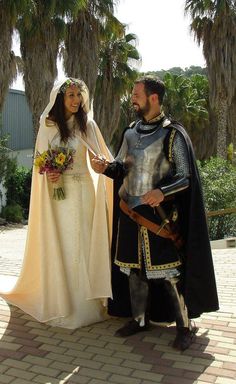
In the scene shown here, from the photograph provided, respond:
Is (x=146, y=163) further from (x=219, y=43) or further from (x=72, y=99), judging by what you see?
(x=219, y=43)

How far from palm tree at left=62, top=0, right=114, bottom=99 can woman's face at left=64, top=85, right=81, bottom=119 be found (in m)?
13.1

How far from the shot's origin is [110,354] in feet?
10.2

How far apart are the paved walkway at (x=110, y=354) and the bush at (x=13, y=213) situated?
41.1 ft

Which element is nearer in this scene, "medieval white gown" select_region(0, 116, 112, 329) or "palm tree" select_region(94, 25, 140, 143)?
"medieval white gown" select_region(0, 116, 112, 329)

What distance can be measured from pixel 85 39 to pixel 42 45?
2194mm

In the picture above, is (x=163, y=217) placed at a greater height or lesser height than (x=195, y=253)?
greater

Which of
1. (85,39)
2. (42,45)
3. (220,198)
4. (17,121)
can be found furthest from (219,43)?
(17,121)

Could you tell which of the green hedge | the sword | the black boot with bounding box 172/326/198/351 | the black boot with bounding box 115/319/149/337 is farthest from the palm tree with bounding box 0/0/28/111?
the black boot with bounding box 172/326/198/351

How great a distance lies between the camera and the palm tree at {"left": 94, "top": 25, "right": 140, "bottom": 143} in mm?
19422

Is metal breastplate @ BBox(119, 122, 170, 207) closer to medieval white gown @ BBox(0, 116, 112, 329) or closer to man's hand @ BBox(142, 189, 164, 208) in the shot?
man's hand @ BBox(142, 189, 164, 208)

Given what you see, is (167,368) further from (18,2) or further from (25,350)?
(18,2)

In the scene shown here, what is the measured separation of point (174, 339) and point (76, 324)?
76 centimetres

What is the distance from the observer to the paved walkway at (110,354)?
109 inches

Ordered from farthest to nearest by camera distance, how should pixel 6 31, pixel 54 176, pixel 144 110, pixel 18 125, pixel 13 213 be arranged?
1. pixel 18 125
2. pixel 13 213
3. pixel 6 31
4. pixel 54 176
5. pixel 144 110
